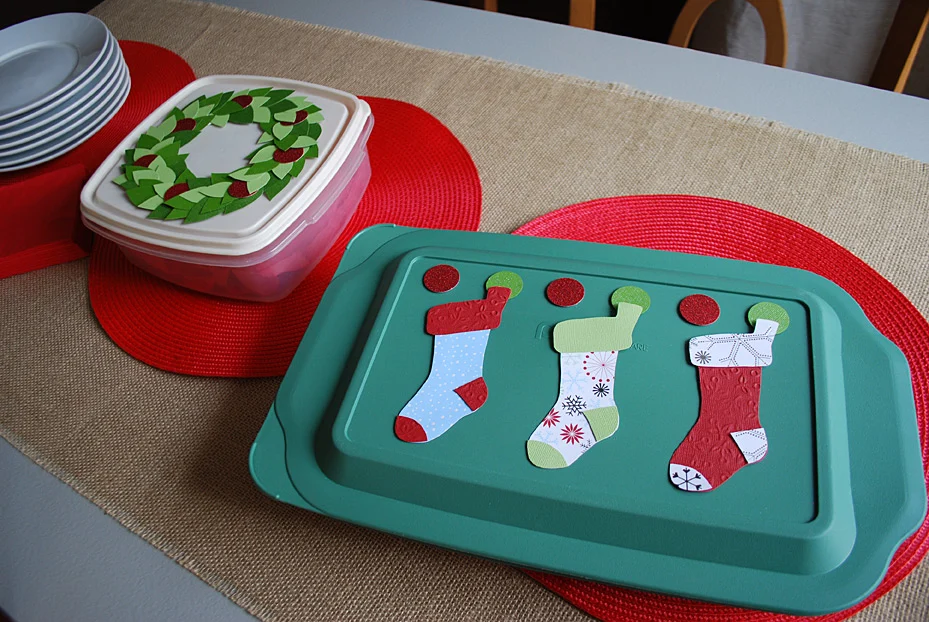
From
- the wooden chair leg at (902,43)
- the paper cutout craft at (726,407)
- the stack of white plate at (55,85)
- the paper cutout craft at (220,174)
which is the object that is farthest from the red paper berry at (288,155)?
the wooden chair leg at (902,43)

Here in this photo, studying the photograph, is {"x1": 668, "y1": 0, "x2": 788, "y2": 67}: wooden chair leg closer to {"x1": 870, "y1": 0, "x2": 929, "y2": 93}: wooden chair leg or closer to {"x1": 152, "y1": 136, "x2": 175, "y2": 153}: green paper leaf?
{"x1": 870, "y1": 0, "x2": 929, "y2": 93}: wooden chair leg

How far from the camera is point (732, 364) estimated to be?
531mm

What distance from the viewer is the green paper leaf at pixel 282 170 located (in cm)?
70

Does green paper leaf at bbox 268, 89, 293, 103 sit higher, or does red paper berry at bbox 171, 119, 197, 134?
green paper leaf at bbox 268, 89, 293, 103

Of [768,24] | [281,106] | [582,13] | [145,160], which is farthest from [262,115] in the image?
[768,24]

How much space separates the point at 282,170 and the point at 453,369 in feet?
0.94

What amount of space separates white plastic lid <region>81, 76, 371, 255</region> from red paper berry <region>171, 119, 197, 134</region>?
0.06 ft

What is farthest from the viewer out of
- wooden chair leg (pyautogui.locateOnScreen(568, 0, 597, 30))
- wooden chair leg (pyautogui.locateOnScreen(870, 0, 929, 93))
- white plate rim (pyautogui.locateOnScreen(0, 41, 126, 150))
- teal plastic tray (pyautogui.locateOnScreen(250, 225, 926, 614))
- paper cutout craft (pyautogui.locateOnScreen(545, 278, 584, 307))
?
wooden chair leg (pyautogui.locateOnScreen(568, 0, 597, 30))

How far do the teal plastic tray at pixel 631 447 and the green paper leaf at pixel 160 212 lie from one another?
0.19 metres

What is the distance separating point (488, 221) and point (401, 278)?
0.70 feet

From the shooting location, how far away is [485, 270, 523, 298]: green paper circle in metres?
0.59

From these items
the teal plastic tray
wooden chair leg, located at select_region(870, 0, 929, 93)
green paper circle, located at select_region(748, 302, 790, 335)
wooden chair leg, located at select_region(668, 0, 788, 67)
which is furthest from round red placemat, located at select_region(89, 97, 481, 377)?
wooden chair leg, located at select_region(870, 0, 929, 93)

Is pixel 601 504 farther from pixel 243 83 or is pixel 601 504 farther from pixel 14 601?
pixel 243 83

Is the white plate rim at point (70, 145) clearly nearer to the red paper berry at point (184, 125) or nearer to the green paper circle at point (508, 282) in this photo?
the red paper berry at point (184, 125)
